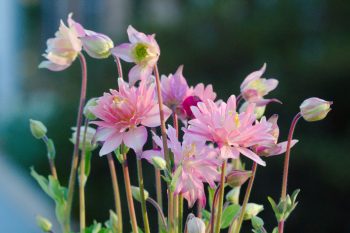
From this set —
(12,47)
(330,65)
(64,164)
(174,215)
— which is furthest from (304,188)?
(12,47)

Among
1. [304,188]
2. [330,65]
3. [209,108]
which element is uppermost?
[209,108]

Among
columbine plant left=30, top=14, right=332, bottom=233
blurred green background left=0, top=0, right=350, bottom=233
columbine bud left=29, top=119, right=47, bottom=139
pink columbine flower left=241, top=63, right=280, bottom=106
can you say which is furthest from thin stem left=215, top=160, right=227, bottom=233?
blurred green background left=0, top=0, right=350, bottom=233

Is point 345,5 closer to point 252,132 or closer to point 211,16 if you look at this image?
point 211,16

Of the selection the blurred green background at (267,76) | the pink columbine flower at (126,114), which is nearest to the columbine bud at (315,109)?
the pink columbine flower at (126,114)

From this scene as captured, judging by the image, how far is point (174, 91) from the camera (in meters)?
0.58

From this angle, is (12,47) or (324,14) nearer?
(324,14)

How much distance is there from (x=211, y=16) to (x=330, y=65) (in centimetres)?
96

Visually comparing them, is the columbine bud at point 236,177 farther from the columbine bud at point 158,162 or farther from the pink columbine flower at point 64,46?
the pink columbine flower at point 64,46

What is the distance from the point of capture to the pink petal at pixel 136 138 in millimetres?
529

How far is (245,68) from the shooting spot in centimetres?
316

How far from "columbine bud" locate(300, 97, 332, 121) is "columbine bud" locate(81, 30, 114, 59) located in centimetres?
16

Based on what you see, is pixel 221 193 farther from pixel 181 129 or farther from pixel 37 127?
pixel 37 127

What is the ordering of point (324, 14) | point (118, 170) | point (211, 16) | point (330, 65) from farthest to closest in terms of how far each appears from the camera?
point (211, 16), point (324, 14), point (118, 170), point (330, 65)

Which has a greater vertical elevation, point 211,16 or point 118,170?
point 211,16
